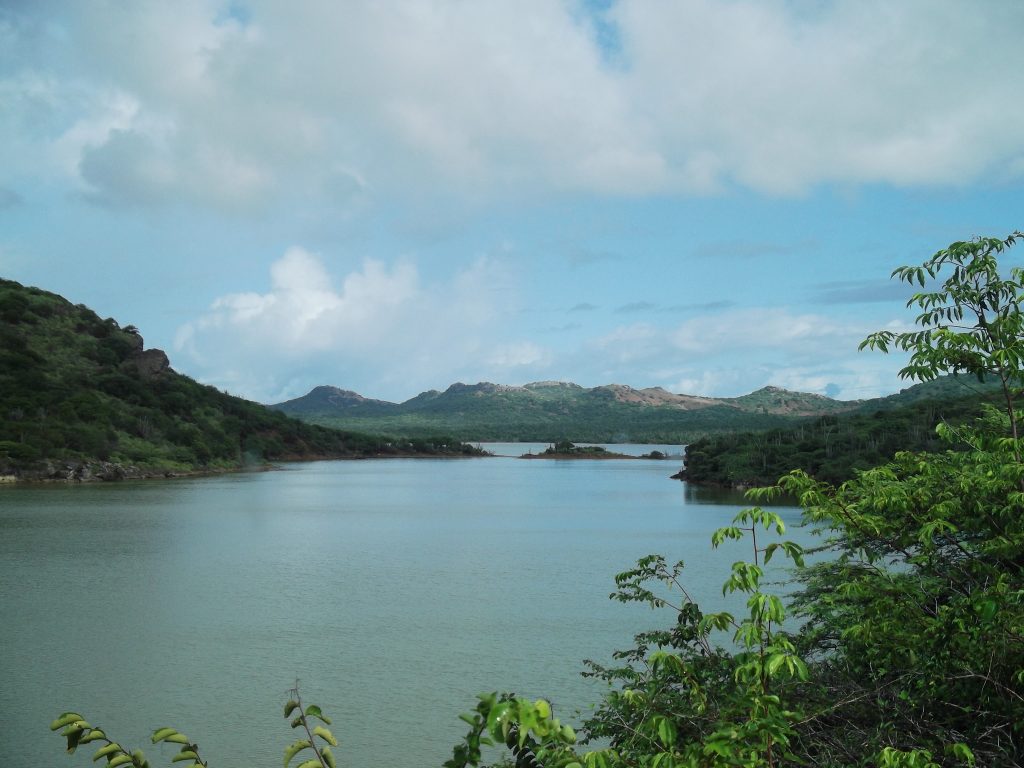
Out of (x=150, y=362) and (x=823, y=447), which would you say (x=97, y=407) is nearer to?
(x=150, y=362)

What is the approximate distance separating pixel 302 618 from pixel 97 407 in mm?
54935

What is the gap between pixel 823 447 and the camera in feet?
167

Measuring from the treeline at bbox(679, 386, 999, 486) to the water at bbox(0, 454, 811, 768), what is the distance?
10580mm

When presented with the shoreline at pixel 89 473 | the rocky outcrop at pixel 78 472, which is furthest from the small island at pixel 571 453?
the rocky outcrop at pixel 78 472

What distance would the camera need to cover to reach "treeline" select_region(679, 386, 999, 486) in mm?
44438

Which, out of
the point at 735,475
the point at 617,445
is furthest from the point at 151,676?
the point at 617,445

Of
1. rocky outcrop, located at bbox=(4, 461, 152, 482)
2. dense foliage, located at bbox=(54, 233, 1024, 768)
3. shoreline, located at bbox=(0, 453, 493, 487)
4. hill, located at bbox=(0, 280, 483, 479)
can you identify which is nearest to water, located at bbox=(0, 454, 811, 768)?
dense foliage, located at bbox=(54, 233, 1024, 768)

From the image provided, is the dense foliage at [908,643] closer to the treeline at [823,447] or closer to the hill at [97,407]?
the treeline at [823,447]

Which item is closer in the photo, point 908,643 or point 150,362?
point 908,643

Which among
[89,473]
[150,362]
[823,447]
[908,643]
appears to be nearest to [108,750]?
[908,643]

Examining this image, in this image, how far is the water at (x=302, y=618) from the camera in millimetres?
10398

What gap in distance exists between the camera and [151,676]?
12164mm

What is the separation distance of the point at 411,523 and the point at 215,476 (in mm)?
40900

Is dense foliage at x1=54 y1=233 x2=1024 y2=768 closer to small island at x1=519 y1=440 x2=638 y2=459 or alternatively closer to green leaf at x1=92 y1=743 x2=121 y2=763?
green leaf at x1=92 y1=743 x2=121 y2=763
